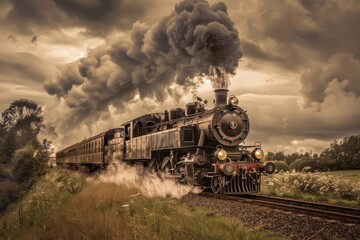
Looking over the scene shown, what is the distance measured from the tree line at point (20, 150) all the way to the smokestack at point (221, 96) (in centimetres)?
1890

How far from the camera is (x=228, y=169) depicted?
11.0 meters

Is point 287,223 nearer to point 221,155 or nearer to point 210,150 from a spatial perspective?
point 221,155

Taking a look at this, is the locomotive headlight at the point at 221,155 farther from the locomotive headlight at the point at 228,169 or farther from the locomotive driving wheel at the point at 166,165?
the locomotive driving wheel at the point at 166,165

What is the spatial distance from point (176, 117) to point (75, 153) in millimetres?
22091

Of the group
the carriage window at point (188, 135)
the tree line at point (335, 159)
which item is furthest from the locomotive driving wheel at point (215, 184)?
the tree line at point (335, 159)

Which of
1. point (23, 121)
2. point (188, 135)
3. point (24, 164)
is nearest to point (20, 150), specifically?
point (24, 164)

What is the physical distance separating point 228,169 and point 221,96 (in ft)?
9.93

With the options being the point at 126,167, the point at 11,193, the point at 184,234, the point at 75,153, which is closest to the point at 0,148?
the point at 11,193

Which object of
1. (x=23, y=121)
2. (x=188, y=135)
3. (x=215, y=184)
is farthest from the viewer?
(x=23, y=121)

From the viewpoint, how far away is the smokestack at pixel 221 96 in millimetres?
12883

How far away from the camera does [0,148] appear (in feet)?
202

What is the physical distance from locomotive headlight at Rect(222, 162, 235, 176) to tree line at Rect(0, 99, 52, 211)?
19866 millimetres

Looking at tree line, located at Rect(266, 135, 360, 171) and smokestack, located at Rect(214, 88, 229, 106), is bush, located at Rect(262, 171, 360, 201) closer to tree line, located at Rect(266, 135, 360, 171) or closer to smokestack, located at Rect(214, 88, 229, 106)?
smokestack, located at Rect(214, 88, 229, 106)

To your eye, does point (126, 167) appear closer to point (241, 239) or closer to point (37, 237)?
point (37, 237)
